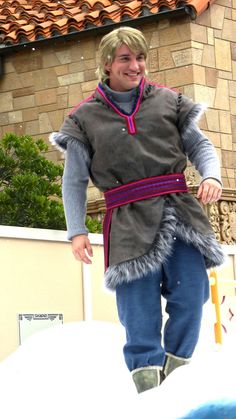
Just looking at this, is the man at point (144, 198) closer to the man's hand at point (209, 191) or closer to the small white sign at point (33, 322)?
the man's hand at point (209, 191)

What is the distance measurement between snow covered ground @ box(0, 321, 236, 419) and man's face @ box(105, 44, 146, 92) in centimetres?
96

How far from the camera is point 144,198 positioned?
3.65 metres

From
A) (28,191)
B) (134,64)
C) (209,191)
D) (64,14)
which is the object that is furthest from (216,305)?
(64,14)

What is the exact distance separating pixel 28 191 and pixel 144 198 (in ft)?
11.5

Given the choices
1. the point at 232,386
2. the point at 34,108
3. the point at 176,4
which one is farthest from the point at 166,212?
the point at 34,108

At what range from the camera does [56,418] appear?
3.13m

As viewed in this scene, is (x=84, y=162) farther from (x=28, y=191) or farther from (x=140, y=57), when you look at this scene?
(x=28, y=191)

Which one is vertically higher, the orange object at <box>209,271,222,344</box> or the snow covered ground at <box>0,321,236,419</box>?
the orange object at <box>209,271,222,344</box>

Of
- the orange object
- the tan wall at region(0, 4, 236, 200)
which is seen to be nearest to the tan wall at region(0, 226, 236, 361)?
the orange object

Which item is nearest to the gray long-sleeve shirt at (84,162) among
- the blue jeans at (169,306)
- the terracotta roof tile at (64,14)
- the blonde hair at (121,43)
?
the blonde hair at (121,43)

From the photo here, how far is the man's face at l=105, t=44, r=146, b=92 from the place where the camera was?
12.4 feet

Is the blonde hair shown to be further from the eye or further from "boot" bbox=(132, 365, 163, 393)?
"boot" bbox=(132, 365, 163, 393)

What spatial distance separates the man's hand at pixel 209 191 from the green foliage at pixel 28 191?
10.2 ft

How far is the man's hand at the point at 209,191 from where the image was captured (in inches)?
142
